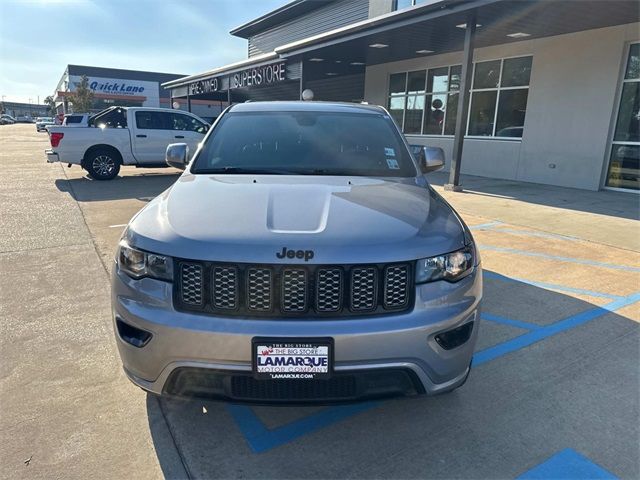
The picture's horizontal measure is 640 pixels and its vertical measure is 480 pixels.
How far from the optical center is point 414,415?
2549mm

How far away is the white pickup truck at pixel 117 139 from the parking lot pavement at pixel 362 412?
7804mm

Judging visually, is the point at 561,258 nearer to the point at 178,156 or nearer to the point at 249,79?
the point at 178,156

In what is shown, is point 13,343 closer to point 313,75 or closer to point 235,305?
point 235,305

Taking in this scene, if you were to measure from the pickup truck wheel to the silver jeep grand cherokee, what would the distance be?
35.0ft

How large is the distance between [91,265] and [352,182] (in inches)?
141

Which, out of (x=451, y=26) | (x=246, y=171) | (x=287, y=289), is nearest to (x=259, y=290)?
(x=287, y=289)

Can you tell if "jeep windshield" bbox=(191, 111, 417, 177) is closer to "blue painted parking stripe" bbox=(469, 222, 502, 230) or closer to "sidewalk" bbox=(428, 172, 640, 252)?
"blue painted parking stripe" bbox=(469, 222, 502, 230)

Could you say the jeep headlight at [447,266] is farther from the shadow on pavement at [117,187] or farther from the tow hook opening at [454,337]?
the shadow on pavement at [117,187]

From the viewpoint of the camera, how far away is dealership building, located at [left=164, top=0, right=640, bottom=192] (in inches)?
393

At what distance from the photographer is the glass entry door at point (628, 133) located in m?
10.1

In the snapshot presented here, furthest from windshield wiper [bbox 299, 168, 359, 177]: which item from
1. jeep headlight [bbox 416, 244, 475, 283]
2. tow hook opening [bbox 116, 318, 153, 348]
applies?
tow hook opening [bbox 116, 318, 153, 348]

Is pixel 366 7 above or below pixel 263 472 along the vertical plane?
above

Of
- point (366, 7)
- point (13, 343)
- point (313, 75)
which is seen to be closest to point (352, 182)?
point (13, 343)

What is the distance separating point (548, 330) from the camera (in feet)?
11.9
